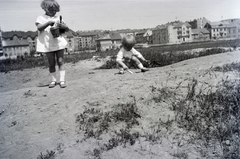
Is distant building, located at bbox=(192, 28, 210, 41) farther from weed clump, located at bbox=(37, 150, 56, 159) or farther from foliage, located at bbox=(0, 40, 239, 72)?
weed clump, located at bbox=(37, 150, 56, 159)

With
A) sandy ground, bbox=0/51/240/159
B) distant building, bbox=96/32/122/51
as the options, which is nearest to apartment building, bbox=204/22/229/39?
distant building, bbox=96/32/122/51

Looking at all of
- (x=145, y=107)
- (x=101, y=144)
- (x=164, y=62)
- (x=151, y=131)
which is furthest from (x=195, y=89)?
(x=164, y=62)

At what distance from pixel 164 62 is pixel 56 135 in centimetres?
567

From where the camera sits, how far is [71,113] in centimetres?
285

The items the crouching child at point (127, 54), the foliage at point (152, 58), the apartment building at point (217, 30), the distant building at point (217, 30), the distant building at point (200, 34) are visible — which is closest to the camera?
the crouching child at point (127, 54)

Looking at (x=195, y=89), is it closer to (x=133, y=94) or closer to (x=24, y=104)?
(x=133, y=94)

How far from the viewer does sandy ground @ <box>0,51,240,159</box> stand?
2.25 meters

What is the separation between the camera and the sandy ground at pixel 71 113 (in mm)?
2250

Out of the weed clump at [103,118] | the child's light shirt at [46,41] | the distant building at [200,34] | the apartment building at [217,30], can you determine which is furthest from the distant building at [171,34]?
the weed clump at [103,118]

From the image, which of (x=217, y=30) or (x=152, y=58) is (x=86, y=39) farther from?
(x=152, y=58)

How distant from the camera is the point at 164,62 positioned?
24.9ft

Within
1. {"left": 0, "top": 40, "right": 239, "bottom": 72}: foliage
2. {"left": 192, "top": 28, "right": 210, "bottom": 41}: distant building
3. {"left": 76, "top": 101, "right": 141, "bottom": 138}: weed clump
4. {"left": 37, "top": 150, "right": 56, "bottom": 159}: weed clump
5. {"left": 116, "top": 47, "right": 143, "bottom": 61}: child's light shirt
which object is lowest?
{"left": 37, "top": 150, "right": 56, "bottom": 159}: weed clump

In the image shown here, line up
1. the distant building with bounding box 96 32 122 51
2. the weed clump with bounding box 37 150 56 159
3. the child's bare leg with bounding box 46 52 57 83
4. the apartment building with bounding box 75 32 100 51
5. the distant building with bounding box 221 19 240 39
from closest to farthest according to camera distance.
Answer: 1. the weed clump with bounding box 37 150 56 159
2. the child's bare leg with bounding box 46 52 57 83
3. the distant building with bounding box 221 19 240 39
4. the distant building with bounding box 96 32 122 51
5. the apartment building with bounding box 75 32 100 51

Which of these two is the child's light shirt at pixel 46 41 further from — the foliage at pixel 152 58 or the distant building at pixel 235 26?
the distant building at pixel 235 26
